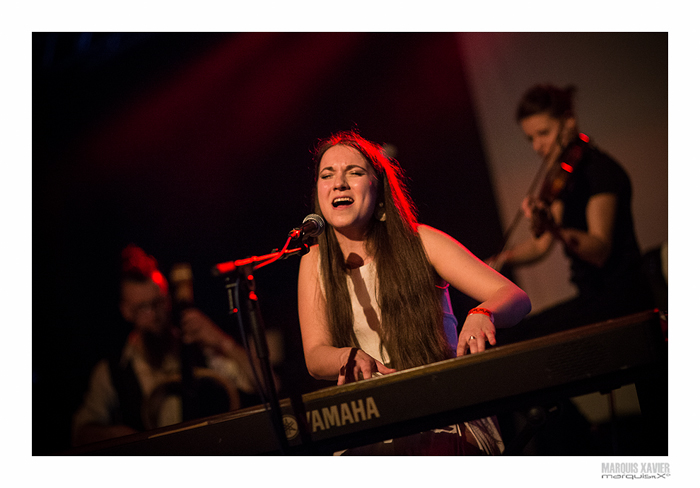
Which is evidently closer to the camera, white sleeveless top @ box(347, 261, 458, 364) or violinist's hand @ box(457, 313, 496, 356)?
violinist's hand @ box(457, 313, 496, 356)

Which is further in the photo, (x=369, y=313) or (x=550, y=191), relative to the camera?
(x=550, y=191)

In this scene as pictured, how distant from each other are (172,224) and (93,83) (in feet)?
3.09

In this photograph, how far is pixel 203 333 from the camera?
296cm

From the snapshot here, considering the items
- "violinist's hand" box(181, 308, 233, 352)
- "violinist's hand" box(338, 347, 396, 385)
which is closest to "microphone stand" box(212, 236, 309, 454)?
"violinist's hand" box(338, 347, 396, 385)

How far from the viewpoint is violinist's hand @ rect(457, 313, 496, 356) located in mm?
1421

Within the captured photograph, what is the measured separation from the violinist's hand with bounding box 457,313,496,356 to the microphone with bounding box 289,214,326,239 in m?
0.54

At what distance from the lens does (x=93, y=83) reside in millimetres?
2889

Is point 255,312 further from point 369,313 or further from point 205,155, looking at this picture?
point 205,155

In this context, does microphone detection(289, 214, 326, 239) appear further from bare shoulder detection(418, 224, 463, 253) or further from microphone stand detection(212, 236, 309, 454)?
bare shoulder detection(418, 224, 463, 253)
